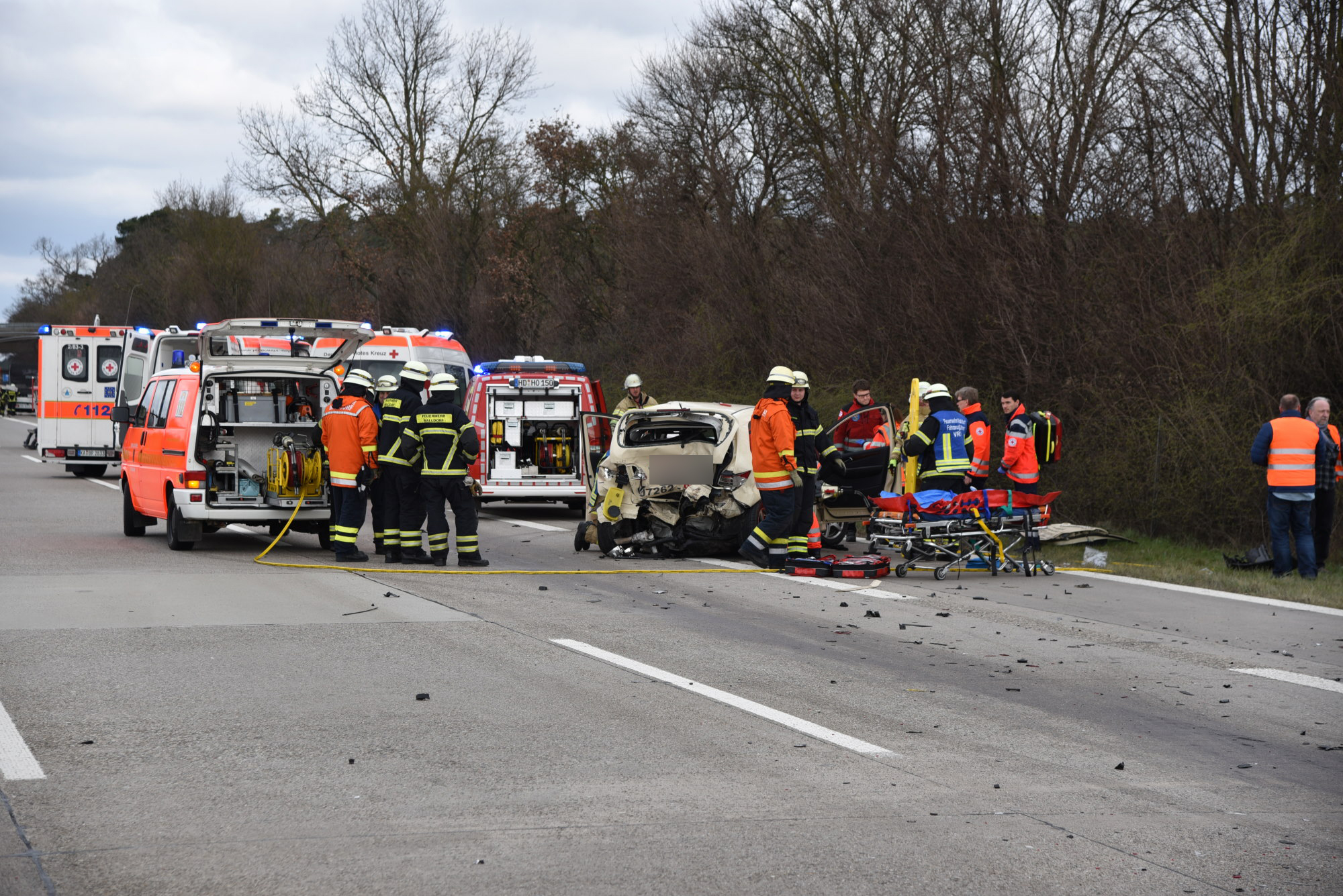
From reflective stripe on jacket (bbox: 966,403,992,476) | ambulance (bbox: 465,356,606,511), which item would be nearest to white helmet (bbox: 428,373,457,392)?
reflective stripe on jacket (bbox: 966,403,992,476)

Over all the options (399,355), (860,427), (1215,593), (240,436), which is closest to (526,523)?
(399,355)

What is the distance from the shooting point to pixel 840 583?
12.8 metres

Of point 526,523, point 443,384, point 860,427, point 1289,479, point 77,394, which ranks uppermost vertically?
point 77,394

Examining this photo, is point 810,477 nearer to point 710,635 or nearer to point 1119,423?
point 710,635

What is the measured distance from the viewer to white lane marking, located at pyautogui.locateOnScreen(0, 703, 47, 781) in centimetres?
569

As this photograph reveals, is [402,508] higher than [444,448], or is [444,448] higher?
[444,448]

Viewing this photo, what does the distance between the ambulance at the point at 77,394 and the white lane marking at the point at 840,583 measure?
18245mm

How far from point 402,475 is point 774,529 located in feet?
12.2

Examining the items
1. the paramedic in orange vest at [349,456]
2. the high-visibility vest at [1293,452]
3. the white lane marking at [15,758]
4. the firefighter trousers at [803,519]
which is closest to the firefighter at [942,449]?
the firefighter trousers at [803,519]

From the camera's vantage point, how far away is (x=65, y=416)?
90.3ft

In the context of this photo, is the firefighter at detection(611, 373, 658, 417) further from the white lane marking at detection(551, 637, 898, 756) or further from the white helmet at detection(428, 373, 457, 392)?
the white lane marking at detection(551, 637, 898, 756)

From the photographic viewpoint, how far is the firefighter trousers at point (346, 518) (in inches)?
533

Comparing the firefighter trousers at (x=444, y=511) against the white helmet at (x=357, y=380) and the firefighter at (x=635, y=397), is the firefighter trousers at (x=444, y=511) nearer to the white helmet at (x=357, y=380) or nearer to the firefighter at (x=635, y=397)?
the white helmet at (x=357, y=380)

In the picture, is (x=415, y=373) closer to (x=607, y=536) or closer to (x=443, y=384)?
(x=443, y=384)
